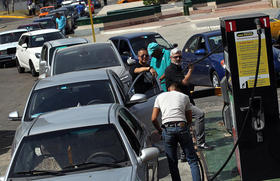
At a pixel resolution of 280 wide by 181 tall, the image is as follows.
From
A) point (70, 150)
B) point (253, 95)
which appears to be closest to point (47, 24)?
point (253, 95)

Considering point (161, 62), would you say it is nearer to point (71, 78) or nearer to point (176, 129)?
point (71, 78)

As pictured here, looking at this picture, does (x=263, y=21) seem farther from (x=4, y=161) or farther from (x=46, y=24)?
(x=46, y=24)

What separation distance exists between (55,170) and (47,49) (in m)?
12.3

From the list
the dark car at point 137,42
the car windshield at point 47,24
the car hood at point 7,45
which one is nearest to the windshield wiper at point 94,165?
the dark car at point 137,42

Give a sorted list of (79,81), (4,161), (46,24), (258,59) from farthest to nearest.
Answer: (46,24) < (4,161) < (79,81) < (258,59)

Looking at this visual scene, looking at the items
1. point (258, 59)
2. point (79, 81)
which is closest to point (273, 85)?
point (258, 59)

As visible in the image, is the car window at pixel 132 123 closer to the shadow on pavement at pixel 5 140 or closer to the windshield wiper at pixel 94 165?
the windshield wiper at pixel 94 165

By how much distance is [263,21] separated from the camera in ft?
23.4

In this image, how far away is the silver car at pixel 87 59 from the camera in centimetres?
1292

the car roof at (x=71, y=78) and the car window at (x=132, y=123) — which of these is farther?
the car roof at (x=71, y=78)

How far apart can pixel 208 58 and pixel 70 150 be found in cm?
958

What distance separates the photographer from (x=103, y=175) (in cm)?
598

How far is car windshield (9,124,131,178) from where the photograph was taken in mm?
6379

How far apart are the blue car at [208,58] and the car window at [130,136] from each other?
796 cm
